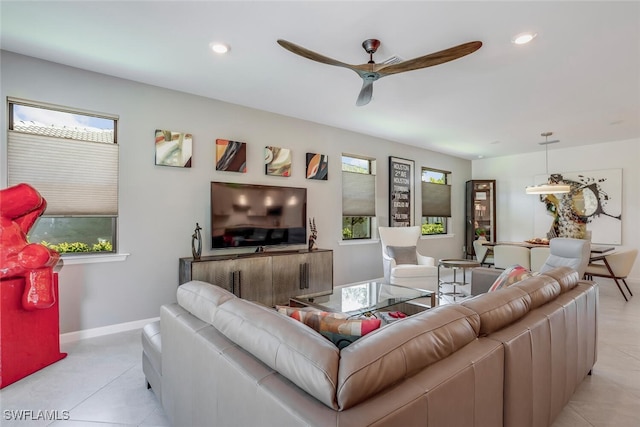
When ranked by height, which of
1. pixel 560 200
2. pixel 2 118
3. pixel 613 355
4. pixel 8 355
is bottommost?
pixel 613 355

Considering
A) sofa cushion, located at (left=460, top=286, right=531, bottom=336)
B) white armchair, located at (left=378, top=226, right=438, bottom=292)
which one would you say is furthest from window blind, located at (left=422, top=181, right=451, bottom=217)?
sofa cushion, located at (left=460, top=286, right=531, bottom=336)

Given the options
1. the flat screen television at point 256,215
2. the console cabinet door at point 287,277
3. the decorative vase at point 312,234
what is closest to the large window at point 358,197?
the decorative vase at point 312,234

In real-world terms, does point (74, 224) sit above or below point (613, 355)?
above

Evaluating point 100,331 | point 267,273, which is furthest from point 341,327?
point 100,331

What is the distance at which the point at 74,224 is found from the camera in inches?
125

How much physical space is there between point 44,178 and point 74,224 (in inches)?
20.1

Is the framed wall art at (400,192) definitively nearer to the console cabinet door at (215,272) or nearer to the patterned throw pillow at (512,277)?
the console cabinet door at (215,272)

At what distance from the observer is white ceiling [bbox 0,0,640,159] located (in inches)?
87.3

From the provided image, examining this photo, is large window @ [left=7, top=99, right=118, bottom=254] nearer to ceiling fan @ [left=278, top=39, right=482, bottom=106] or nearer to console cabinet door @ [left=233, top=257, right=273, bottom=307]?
console cabinet door @ [left=233, top=257, right=273, bottom=307]

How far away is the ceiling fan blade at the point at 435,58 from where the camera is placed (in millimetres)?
2113

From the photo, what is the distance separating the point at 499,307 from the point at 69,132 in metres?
3.95

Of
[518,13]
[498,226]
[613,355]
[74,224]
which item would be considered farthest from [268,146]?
[498,226]

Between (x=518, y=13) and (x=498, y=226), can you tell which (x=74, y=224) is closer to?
(x=518, y=13)

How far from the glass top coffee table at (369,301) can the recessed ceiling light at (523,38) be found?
2.37 metres
